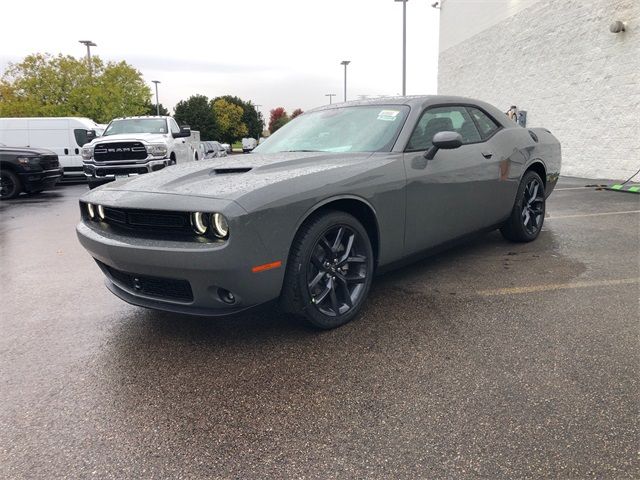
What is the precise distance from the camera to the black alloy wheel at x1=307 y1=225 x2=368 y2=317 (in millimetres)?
3012

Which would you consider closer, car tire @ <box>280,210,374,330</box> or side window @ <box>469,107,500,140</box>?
car tire @ <box>280,210,374,330</box>

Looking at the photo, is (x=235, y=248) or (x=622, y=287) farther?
(x=622, y=287)

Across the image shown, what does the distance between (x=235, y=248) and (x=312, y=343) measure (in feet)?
2.63

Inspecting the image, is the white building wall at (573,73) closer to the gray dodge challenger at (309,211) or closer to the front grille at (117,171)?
the gray dodge challenger at (309,211)

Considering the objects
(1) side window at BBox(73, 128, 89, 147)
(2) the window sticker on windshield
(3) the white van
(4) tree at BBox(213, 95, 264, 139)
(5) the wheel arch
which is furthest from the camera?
(4) tree at BBox(213, 95, 264, 139)

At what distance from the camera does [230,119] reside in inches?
3568

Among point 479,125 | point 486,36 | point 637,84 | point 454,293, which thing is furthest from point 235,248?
point 486,36

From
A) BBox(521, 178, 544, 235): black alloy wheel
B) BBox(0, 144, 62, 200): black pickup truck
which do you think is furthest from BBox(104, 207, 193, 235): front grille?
BBox(0, 144, 62, 200): black pickup truck

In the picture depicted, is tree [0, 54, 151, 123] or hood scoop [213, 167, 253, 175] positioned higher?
tree [0, 54, 151, 123]

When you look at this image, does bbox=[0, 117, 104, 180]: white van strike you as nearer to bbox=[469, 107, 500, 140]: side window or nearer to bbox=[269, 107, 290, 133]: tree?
bbox=[469, 107, 500, 140]: side window

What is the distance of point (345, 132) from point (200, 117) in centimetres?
7731

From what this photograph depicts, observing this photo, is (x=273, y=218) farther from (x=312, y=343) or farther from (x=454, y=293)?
(x=454, y=293)

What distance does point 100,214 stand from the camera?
10.6 feet

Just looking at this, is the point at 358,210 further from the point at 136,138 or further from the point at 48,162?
the point at 48,162
